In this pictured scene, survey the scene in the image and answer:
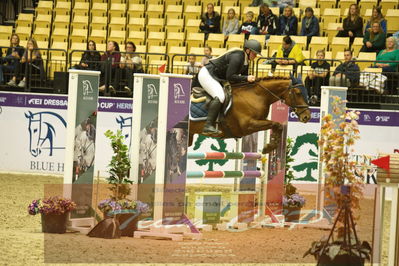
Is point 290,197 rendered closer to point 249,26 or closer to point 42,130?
point 42,130

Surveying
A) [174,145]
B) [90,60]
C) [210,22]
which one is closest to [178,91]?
[174,145]

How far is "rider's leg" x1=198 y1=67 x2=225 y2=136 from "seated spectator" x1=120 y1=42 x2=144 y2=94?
183 inches

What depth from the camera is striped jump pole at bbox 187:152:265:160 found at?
9141 mm

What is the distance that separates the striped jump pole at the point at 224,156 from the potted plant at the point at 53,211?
1.42 meters

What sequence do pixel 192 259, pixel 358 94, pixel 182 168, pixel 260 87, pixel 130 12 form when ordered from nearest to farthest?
pixel 192 259, pixel 182 168, pixel 260 87, pixel 358 94, pixel 130 12

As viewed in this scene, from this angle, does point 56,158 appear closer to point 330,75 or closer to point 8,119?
point 8,119

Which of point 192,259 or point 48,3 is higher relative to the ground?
point 48,3

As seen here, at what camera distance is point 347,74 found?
13320 mm

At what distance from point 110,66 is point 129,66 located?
1.05 feet

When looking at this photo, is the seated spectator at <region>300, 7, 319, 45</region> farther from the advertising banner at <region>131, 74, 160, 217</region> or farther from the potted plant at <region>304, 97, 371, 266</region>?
the potted plant at <region>304, 97, 371, 266</region>

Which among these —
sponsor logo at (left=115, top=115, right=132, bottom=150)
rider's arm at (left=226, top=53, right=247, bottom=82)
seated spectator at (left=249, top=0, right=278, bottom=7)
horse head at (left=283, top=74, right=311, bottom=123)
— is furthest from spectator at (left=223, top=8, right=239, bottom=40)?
rider's arm at (left=226, top=53, right=247, bottom=82)

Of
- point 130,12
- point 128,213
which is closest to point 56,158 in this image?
point 130,12

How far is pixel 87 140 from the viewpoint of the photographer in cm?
883

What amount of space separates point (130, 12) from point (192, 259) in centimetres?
1053
